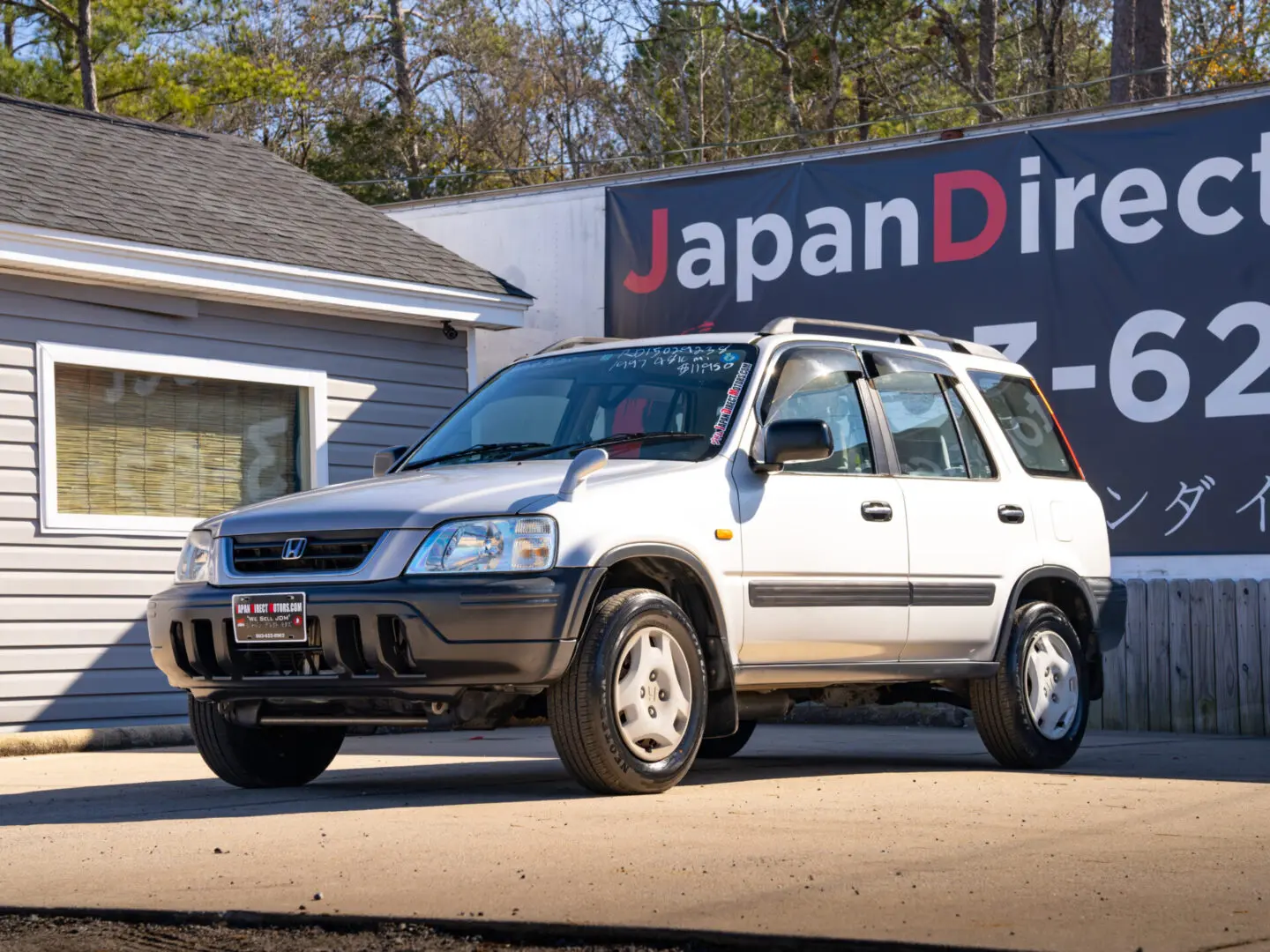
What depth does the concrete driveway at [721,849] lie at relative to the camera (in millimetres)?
4590

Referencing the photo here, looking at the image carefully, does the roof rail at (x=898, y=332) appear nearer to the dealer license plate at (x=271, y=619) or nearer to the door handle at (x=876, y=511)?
the door handle at (x=876, y=511)

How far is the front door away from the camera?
758cm

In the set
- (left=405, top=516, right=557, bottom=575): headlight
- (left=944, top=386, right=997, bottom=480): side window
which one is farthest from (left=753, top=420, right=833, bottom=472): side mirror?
(left=944, top=386, right=997, bottom=480): side window

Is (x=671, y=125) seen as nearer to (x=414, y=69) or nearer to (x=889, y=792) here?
(x=414, y=69)

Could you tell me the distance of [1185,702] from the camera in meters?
11.9

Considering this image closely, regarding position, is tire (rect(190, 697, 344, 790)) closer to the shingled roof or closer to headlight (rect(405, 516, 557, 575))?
headlight (rect(405, 516, 557, 575))

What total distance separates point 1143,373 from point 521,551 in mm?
6938

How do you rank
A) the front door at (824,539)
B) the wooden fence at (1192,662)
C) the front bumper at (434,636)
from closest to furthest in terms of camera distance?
the front bumper at (434,636)
the front door at (824,539)
the wooden fence at (1192,662)

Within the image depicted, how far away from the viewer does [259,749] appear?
7969 mm

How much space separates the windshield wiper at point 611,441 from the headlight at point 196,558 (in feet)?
4.40


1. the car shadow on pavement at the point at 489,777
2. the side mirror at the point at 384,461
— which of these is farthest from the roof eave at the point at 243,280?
the side mirror at the point at 384,461

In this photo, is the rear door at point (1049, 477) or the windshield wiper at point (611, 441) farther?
the rear door at point (1049, 477)

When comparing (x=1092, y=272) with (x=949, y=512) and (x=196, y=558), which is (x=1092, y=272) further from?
(x=196, y=558)

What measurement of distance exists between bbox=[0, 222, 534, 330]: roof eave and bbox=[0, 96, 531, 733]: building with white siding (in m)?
0.02
